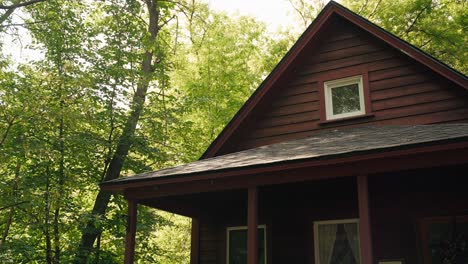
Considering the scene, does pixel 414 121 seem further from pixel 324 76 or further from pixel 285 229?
pixel 285 229

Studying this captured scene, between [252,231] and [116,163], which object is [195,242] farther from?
[116,163]

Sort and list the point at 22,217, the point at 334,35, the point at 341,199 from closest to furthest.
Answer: the point at 341,199
the point at 334,35
the point at 22,217

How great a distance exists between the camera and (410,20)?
69.1 feet

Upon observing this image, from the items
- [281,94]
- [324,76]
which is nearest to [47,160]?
[281,94]

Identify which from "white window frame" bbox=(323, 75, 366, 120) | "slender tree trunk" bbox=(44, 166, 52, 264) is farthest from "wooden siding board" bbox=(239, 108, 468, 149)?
"slender tree trunk" bbox=(44, 166, 52, 264)

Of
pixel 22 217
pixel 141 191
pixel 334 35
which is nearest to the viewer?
pixel 141 191

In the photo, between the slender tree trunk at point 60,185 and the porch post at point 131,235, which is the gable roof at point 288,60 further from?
the slender tree trunk at point 60,185

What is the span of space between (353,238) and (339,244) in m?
0.30

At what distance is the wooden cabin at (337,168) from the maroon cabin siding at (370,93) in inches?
0.9

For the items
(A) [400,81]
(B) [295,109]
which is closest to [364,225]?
(A) [400,81]

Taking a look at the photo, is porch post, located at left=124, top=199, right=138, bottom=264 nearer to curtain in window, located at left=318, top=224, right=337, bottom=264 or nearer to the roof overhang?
the roof overhang

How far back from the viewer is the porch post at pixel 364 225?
5473 mm

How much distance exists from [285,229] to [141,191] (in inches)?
120

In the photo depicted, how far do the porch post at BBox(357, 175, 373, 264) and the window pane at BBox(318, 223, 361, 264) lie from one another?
2.55m
